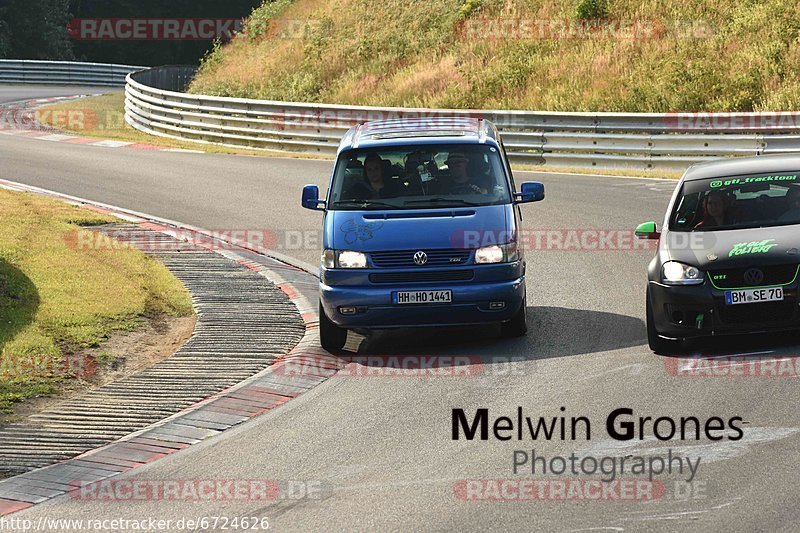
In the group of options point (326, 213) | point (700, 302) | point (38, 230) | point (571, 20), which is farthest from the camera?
point (571, 20)

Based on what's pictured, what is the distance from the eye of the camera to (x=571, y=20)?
37.2 m

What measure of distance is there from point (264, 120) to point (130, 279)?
16675mm

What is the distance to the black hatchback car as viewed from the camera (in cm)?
1067

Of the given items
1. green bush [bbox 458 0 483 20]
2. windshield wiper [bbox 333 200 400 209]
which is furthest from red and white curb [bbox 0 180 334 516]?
green bush [bbox 458 0 483 20]

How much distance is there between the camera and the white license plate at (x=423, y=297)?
1137 cm

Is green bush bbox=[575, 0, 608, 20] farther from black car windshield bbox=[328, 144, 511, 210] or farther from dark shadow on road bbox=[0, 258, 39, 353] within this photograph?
dark shadow on road bbox=[0, 258, 39, 353]

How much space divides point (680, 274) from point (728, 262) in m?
0.42

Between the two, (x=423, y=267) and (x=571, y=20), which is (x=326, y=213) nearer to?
(x=423, y=267)

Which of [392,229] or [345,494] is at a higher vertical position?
[392,229]

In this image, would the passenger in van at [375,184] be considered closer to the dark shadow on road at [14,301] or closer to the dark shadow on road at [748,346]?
the dark shadow on road at [748,346]

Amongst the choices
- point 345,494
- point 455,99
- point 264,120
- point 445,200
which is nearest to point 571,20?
point 455,99

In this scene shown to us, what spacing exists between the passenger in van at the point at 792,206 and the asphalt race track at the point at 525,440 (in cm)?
108

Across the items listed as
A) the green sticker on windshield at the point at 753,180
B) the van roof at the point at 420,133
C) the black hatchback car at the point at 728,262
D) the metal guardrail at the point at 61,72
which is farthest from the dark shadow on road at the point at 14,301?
the metal guardrail at the point at 61,72

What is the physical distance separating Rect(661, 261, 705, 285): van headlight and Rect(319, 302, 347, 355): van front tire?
295 centimetres
